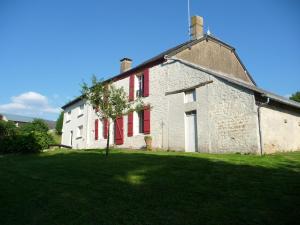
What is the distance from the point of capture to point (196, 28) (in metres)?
21.4

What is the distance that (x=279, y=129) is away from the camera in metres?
15.2

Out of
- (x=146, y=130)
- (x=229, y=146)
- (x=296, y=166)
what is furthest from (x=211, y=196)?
(x=146, y=130)

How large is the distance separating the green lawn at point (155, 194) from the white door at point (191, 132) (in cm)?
621

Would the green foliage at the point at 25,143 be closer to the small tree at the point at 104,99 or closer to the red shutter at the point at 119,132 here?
the small tree at the point at 104,99

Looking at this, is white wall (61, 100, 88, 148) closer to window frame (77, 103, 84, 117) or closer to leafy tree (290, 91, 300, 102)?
window frame (77, 103, 84, 117)

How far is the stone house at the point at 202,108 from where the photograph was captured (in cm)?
1428

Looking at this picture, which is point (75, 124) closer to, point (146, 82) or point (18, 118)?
point (146, 82)

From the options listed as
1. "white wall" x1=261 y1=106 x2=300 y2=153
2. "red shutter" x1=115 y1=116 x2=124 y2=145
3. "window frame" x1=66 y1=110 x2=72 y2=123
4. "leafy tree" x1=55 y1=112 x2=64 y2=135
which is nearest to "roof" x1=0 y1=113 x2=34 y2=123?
"leafy tree" x1=55 y1=112 x2=64 y2=135

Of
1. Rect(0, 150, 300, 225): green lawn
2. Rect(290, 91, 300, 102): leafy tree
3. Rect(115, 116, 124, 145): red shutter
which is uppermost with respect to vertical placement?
Rect(290, 91, 300, 102): leafy tree

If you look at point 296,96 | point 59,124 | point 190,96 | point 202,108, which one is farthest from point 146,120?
point 59,124

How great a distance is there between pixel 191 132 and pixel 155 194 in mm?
10122

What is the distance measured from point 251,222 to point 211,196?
1.43m

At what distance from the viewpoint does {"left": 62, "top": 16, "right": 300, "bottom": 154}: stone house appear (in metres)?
14.3

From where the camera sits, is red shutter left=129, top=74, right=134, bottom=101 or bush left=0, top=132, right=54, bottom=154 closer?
bush left=0, top=132, right=54, bottom=154
